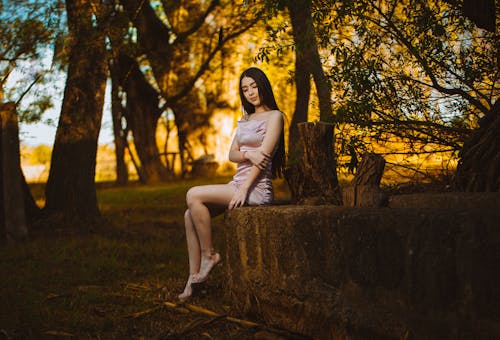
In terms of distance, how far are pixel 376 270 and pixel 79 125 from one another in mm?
7911

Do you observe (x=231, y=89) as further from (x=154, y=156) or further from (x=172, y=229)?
(x=172, y=229)

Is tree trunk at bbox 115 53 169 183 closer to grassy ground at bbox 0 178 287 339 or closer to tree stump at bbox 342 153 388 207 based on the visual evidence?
grassy ground at bbox 0 178 287 339

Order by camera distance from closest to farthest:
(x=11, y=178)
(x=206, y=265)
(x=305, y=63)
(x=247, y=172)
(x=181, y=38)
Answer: (x=247, y=172)
(x=206, y=265)
(x=11, y=178)
(x=305, y=63)
(x=181, y=38)

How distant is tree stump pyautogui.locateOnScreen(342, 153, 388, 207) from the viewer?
423 cm

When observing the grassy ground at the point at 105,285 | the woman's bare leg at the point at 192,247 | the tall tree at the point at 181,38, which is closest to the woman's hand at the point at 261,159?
the woman's bare leg at the point at 192,247

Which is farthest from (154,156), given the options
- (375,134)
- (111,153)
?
(375,134)

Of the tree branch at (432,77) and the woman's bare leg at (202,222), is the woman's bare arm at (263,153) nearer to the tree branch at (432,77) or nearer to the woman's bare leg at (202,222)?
the woman's bare leg at (202,222)

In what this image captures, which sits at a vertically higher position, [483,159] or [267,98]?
[267,98]

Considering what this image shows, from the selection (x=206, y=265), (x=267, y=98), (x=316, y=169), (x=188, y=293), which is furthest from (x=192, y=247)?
(x=267, y=98)

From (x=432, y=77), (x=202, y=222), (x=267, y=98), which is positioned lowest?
(x=202, y=222)

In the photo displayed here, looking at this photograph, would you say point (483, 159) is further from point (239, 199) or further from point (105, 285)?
point (105, 285)

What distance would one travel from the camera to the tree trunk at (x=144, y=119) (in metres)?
20.6

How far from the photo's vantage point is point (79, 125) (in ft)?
34.2

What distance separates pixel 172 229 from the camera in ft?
34.2
